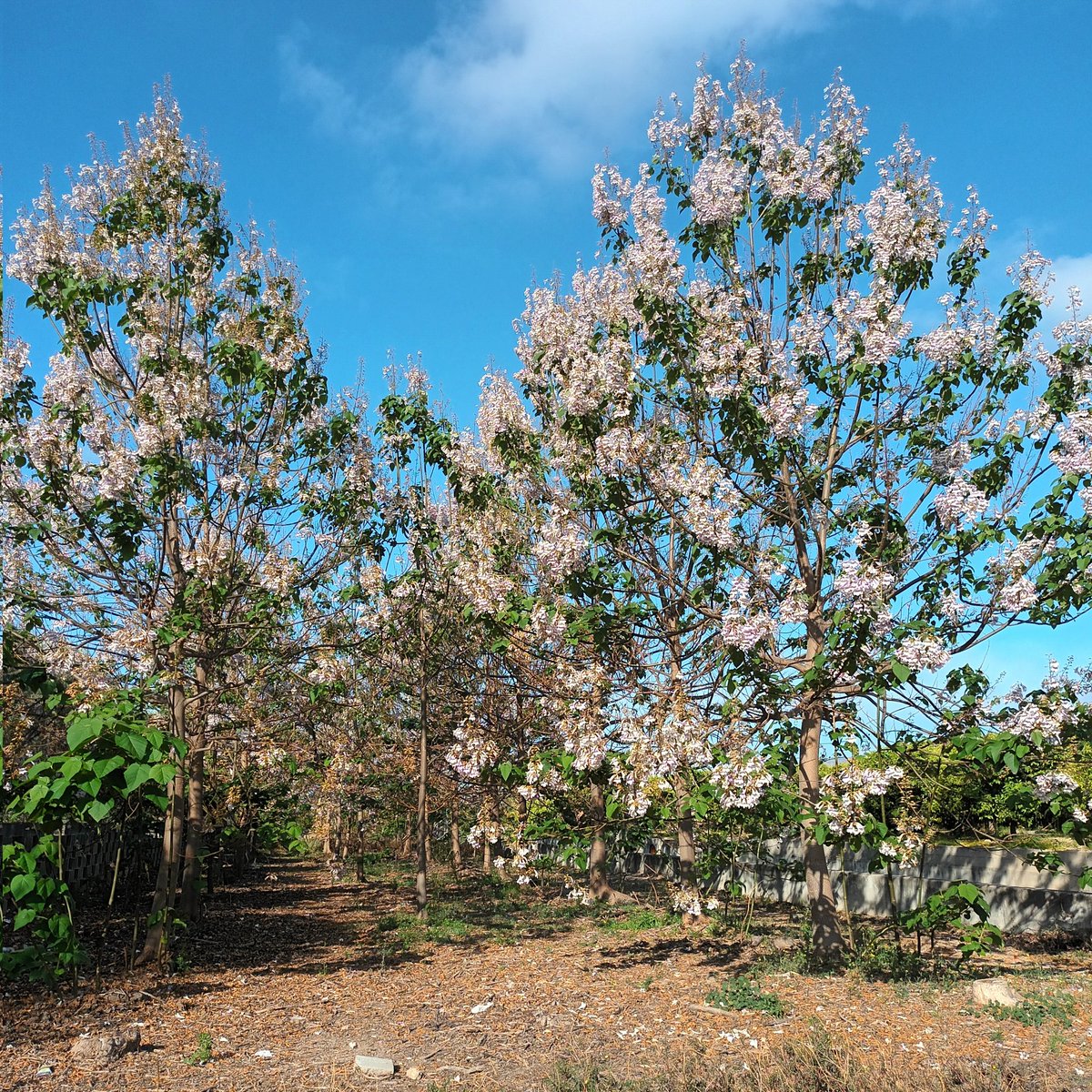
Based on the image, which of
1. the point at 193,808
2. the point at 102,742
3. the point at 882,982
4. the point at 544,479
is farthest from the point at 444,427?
the point at 882,982

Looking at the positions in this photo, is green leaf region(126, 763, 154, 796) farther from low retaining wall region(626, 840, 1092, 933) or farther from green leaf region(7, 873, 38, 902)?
low retaining wall region(626, 840, 1092, 933)

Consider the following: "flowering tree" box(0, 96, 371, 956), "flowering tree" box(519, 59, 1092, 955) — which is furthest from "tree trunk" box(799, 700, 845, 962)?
"flowering tree" box(0, 96, 371, 956)

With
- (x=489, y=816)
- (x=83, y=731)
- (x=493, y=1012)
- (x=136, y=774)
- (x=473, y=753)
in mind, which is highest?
(x=83, y=731)

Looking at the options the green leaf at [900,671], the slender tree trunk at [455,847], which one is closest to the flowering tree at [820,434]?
the green leaf at [900,671]

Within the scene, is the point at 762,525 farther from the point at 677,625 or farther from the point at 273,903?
the point at 273,903

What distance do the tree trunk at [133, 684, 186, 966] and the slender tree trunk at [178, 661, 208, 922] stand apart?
44 cm

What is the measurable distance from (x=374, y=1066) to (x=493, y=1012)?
1.60 meters

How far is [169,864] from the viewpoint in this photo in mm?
8180

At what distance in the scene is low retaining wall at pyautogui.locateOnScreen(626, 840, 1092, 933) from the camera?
9.69 metres

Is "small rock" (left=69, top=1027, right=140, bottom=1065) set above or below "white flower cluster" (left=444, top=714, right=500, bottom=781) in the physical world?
below

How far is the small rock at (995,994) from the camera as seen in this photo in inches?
257

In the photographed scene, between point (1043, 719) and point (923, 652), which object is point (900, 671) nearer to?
point (923, 652)

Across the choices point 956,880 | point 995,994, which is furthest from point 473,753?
point 956,880

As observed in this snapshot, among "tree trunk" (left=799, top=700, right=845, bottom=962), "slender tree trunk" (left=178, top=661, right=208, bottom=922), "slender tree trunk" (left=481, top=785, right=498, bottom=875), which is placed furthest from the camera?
"slender tree trunk" (left=178, top=661, right=208, bottom=922)
